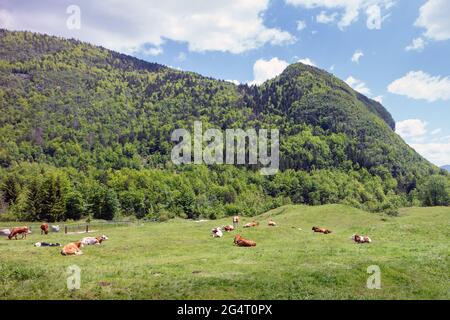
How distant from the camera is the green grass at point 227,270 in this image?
1973 cm

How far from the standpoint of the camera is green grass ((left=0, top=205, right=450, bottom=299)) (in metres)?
19.7

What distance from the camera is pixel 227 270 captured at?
2394 cm

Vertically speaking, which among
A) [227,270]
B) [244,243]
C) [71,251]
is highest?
[227,270]

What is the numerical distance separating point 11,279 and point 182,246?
16.6 m

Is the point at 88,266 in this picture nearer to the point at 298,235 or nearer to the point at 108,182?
the point at 298,235

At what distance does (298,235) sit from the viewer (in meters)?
44.7

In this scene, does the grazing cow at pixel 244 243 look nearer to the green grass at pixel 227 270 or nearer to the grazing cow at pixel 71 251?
the green grass at pixel 227 270

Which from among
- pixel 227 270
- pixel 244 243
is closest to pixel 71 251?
pixel 227 270

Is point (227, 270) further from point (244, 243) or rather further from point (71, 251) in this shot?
point (71, 251)

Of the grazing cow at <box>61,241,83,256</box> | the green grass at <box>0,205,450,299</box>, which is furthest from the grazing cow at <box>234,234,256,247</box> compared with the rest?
the grazing cow at <box>61,241,83,256</box>

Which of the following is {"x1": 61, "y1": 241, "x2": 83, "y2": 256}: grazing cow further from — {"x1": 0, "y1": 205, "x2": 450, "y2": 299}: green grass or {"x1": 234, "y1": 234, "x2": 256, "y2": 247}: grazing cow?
{"x1": 234, "y1": 234, "x2": 256, "y2": 247}: grazing cow

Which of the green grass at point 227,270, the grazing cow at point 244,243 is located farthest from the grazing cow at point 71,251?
the grazing cow at point 244,243

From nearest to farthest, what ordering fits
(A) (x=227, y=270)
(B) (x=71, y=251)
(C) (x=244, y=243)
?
(A) (x=227, y=270) < (B) (x=71, y=251) < (C) (x=244, y=243)

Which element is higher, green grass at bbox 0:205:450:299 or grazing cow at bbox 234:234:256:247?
green grass at bbox 0:205:450:299
